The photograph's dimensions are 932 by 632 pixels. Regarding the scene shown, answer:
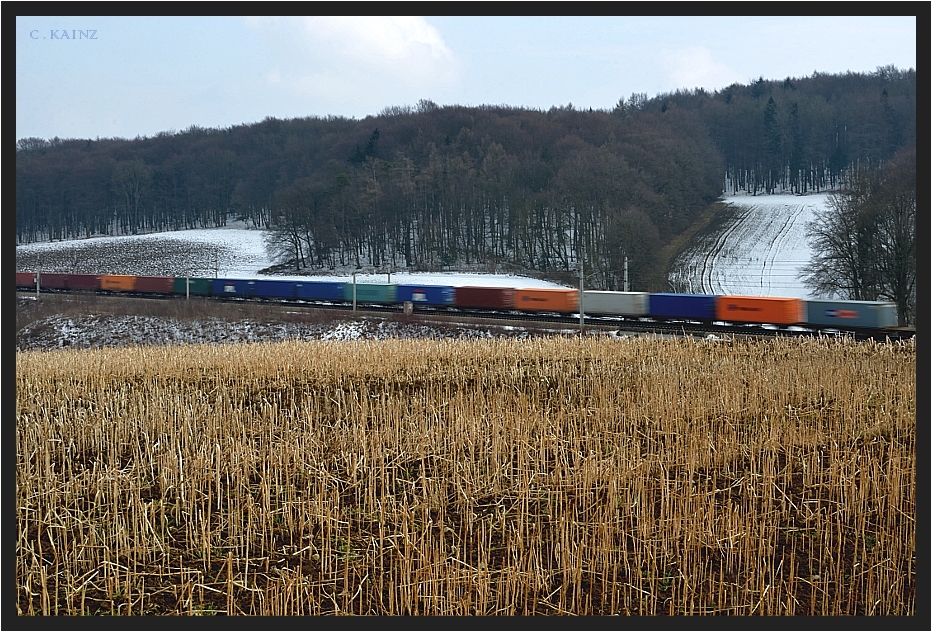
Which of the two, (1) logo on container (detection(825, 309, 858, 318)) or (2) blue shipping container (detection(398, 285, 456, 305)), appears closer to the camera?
(1) logo on container (detection(825, 309, 858, 318))

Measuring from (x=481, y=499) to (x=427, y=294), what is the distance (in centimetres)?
3393

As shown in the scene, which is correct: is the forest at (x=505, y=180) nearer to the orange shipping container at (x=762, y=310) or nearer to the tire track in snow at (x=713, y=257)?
the tire track in snow at (x=713, y=257)

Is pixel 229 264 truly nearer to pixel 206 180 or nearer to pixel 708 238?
pixel 206 180

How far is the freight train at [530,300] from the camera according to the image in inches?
1196

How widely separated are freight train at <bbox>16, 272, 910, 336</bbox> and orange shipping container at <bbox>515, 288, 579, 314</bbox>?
0.15 ft

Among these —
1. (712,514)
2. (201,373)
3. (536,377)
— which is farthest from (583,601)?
(201,373)

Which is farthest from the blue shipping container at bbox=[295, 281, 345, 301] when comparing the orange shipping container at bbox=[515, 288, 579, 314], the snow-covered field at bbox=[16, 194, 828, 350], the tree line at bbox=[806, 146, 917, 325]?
the tree line at bbox=[806, 146, 917, 325]

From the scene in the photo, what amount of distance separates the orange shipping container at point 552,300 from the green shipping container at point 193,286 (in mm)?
18349

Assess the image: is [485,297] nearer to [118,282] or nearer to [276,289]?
[276,289]

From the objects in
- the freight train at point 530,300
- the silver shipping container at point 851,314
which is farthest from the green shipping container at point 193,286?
the silver shipping container at point 851,314

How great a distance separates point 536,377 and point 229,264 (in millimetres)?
43041

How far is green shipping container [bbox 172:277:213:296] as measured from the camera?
45969mm

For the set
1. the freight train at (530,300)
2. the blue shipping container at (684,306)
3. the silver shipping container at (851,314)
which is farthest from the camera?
the blue shipping container at (684,306)

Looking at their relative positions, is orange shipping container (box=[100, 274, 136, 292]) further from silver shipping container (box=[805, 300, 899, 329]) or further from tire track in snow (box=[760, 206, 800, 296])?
silver shipping container (box=[805, 300, 899, 329])
